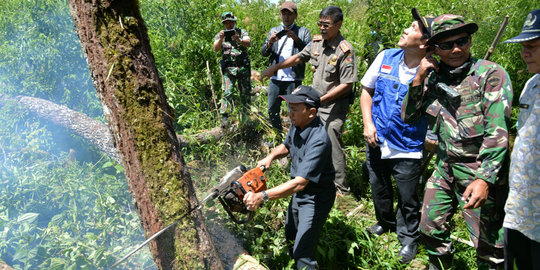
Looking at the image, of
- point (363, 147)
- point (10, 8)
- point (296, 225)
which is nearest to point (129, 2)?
point (296, 225)

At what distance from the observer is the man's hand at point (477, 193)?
221cm

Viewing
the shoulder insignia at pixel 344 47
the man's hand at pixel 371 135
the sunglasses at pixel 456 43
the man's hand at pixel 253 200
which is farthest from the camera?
the shoulder insignia at pixel 344 47

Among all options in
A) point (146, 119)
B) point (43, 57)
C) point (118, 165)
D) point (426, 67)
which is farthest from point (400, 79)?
point (43, 57)

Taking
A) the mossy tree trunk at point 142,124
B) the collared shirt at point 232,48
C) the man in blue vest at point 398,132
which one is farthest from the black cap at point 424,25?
the collared shirt at point 232,48

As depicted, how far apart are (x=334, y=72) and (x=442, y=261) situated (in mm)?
2084

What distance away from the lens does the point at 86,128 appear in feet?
16.8

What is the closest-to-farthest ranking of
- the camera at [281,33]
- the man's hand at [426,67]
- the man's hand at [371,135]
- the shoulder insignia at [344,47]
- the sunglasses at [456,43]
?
the sunglasses at [456,43] < the man's hand at [426,67] < the man's hand at [371,135] < the shoulder insignia at [344,47] < the camera at [281,33]

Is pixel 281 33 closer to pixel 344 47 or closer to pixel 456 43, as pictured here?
pixel 344 47

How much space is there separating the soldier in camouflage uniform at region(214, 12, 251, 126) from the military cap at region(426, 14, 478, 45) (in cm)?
378

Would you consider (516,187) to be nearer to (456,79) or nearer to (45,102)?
(456,79)

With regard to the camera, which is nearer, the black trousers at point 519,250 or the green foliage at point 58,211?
the black trousers at point 519,250

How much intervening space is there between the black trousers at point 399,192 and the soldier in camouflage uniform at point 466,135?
1.57ft

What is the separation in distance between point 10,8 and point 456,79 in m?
7.50

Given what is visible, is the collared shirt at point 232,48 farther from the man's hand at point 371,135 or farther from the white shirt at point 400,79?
the man's hand at point 371,135
